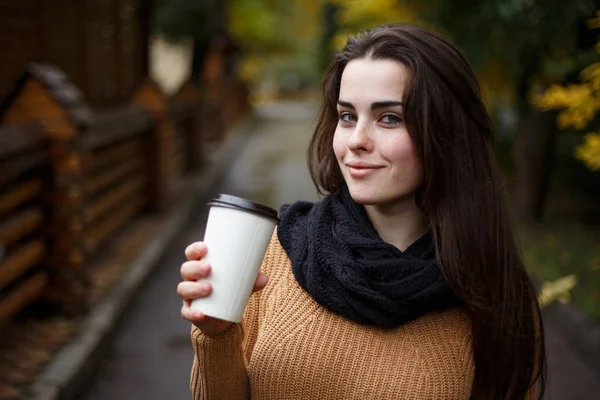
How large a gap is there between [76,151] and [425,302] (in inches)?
150

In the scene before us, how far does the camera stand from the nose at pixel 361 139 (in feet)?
5.94

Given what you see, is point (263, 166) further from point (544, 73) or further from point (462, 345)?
point (462, 345)

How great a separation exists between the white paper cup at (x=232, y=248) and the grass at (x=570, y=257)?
14.8 feet

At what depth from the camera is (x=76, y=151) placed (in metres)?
5.16

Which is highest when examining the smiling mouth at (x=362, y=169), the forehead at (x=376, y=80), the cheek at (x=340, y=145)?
the forehead at (x=376, y=80)

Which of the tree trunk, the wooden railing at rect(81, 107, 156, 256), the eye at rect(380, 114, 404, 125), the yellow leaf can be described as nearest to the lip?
the eye at rect(380, 114, 404, 125)

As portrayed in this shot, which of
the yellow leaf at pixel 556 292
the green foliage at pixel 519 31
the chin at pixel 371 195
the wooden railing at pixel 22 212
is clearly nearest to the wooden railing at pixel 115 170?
the wooden railing at pixel 22 212

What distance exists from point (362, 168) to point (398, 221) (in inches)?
8.7

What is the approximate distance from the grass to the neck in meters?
3.97

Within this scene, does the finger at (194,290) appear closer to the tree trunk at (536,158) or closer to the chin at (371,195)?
the chin at (371,195)

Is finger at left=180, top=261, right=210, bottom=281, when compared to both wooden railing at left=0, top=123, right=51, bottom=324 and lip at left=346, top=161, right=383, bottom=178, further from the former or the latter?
wooden railing at left=0, top=123, right=51, bottom=324

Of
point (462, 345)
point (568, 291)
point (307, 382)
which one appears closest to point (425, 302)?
point (462, 345)

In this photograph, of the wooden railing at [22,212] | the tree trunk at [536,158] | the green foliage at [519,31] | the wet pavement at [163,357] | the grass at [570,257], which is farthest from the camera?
the tree trunk at [536,158]

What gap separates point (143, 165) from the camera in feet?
31.1
